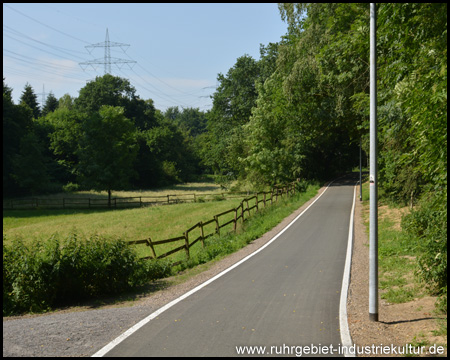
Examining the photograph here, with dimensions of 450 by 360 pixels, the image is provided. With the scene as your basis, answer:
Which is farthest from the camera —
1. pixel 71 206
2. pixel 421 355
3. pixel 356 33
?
pixel 71 206

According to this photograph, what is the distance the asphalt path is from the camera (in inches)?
269

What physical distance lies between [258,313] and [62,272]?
5102 millimetres

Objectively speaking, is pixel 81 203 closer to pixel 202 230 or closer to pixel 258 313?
pixel 202 230

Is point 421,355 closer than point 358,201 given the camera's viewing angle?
Yes

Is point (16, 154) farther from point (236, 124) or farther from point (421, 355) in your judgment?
point (421, 355)

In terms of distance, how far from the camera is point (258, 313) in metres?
8.55

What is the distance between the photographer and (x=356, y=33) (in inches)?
645

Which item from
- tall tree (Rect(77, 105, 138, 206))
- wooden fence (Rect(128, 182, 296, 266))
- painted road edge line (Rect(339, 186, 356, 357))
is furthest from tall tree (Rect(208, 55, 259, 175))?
painted road edge line (Rect(339, 186, 356, 357))

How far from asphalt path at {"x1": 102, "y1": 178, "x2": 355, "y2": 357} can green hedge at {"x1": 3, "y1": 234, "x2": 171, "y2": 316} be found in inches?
96.6

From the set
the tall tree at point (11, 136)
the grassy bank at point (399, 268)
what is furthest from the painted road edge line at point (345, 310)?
the tall tree at point (11, 136)

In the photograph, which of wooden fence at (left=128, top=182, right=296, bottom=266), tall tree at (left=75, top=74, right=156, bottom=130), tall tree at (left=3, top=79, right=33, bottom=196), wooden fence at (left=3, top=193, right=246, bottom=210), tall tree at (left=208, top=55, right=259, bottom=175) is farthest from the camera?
tall tree at (left=75, top=74, right=156, bottom=130)

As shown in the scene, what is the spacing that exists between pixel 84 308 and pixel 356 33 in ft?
46.5

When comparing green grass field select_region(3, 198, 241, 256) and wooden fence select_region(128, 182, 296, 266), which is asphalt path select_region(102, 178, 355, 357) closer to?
wooden fence select_region(128, 182, 296, 266)

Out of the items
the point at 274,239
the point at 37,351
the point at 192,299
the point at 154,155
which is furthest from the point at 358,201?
the point at 154,155
